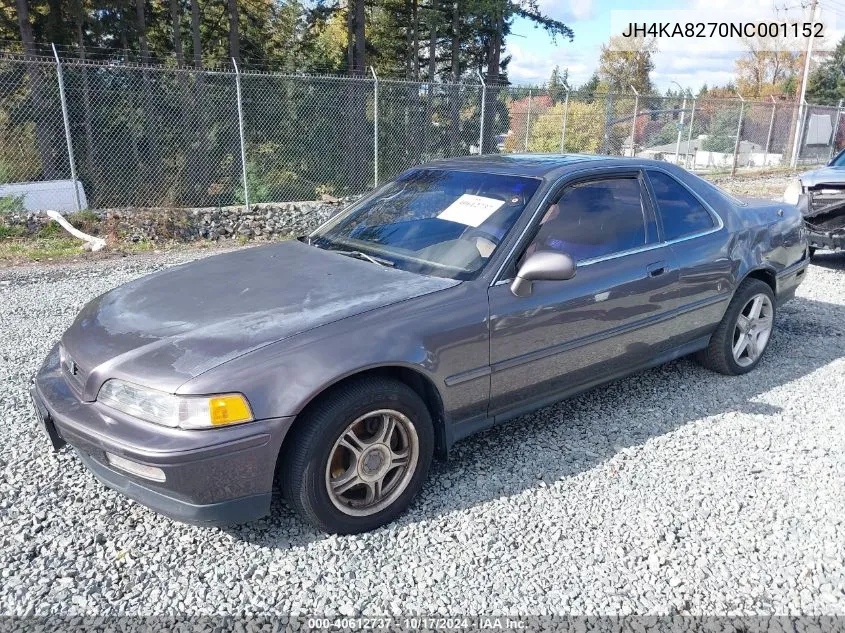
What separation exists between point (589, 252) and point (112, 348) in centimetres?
242

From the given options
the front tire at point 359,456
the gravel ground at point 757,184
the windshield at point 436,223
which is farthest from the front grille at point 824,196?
the gravel ground at point 757,184

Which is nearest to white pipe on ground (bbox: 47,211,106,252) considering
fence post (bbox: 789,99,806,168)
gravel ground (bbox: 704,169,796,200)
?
gravel ground (bbox: 704,169,796,200)

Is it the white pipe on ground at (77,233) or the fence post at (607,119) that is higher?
the fence post at (607,119)

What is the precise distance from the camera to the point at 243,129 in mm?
11250

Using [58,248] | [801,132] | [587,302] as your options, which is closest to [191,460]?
[587,302]

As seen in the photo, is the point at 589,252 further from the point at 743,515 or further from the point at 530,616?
the point at 530,616

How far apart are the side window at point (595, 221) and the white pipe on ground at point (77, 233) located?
7.29 meters

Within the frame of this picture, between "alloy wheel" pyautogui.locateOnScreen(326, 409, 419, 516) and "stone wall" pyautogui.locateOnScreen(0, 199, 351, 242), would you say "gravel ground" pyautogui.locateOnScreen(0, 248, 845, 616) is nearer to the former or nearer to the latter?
"alloy wheel" pyautogui.locateOnScreen(326, 409, 419, 516)

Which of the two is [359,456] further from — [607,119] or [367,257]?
[607,119]

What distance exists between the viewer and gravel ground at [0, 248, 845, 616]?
7.83 feet

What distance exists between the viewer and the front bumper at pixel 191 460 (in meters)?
2.31

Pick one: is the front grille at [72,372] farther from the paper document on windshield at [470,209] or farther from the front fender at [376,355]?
the paper document on windshield at [470,209]

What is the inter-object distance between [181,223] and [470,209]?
24.2 feet

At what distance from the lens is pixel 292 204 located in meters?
11.2
